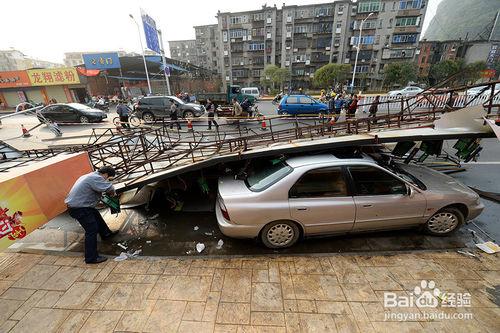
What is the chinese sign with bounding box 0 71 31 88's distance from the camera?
1123 inches

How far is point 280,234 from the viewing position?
3.42 m

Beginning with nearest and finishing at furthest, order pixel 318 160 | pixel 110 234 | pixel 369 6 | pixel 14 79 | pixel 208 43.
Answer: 1. pixel 318 160
2. pixel 110 234
3. pixel 14 79
4. pixel 369 6
5. pixel 208 43

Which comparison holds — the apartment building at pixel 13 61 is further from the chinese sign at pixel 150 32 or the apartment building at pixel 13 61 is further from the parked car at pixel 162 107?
the parked car at pixel 162 107

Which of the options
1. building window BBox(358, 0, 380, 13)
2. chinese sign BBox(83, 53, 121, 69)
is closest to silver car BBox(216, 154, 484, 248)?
chinese sign BBox(83, 53, 121, 69)

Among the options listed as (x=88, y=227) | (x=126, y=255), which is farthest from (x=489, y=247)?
(x=88, y=227)

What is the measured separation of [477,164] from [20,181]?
10.6m

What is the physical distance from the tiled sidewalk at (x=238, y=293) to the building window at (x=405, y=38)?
53.0 meters

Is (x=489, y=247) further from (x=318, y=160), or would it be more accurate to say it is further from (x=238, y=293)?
(x=238, y=293)

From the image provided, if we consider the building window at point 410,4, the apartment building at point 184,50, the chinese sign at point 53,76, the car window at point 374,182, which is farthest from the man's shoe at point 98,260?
the apartment building at point 184,50

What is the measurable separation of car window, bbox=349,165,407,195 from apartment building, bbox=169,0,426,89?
1859 inches

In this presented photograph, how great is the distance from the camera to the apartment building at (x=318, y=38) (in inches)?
1619

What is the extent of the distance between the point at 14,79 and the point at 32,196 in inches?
1572

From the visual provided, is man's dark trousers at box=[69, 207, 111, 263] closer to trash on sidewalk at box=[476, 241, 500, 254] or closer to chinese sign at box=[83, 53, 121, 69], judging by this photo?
trash on sidewalk at box=[476, 241, 500, 254]

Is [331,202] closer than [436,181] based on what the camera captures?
Yes
